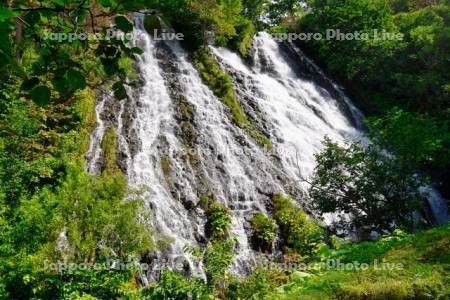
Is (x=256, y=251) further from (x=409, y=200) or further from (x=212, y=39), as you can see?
(x=212, y=39)

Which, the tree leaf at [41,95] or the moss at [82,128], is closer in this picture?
the tree leaf at [41,95]

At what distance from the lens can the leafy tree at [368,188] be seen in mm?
11414

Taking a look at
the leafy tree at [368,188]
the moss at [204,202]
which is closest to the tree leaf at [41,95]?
the leafy tree at [368,188]

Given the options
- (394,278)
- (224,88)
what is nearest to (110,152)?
(224,88)

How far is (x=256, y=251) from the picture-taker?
39.0 feet

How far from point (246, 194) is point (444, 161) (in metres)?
9.74

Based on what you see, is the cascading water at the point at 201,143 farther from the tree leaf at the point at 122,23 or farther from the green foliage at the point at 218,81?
the tree leaf at the point at 122,23

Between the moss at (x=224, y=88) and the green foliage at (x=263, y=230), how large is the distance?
4197mm

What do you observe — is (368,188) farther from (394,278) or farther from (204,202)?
(394,278)

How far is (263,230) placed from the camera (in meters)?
12.3

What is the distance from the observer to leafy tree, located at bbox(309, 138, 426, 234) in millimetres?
11414

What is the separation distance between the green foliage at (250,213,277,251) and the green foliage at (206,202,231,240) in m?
0.91

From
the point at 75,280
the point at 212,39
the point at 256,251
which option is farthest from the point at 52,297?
the point at 212,39

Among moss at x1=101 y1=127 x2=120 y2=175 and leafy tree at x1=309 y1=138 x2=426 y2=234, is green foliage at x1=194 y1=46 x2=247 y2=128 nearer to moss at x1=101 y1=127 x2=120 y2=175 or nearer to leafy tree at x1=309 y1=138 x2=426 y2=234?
moss at x1=101 y1=127 x2=120 y2=175
